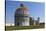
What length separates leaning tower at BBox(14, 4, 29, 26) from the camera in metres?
0.94

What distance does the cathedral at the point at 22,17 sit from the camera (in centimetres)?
94

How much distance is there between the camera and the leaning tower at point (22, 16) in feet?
3.07

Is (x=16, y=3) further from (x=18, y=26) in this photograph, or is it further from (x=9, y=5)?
(x=18, y=26)

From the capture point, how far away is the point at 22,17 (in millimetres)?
944

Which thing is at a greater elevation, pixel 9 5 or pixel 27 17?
pixel 9 5

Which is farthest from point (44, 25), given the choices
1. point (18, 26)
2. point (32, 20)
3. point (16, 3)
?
point (16, 3)

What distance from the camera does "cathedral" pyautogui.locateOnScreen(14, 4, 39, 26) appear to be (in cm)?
94

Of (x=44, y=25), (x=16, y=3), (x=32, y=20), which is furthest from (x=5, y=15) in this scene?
(x=44, y=25)

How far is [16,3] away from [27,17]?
196 millimetres

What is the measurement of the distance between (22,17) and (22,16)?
0.01m

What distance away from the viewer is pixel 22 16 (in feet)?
3.10
